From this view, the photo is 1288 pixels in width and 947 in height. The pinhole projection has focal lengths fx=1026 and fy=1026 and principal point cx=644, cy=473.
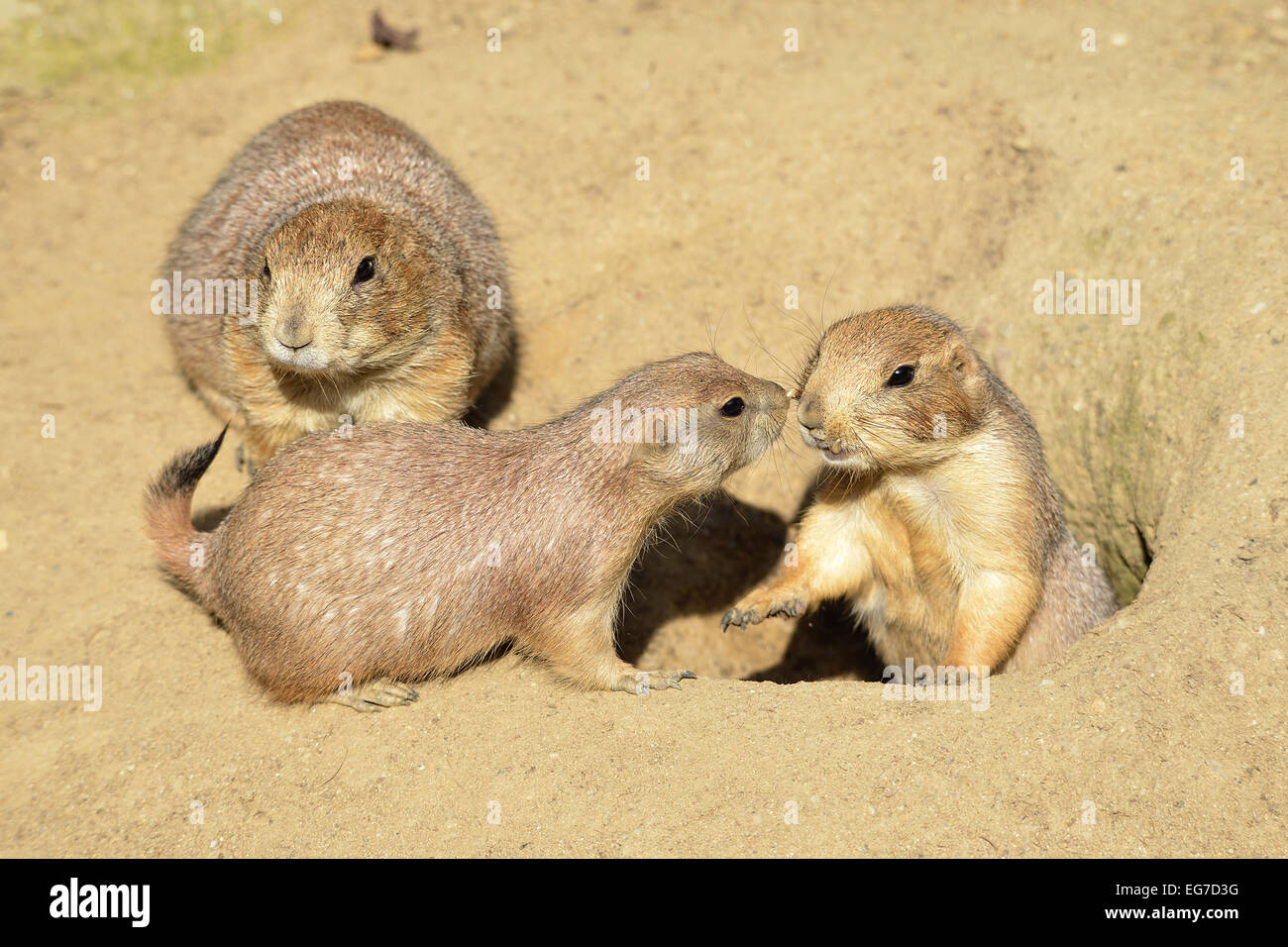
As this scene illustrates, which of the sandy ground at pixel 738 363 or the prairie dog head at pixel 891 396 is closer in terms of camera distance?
the sandy ground at pixel 738 363

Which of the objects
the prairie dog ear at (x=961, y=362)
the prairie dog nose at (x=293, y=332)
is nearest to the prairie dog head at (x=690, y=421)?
the prairie dog ear at (x=961, y=362)

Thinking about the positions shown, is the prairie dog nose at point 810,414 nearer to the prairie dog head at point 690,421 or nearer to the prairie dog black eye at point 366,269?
the prairie dog head at point 690,421

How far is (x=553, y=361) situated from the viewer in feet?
25.8

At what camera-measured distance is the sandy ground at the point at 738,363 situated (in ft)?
14.1

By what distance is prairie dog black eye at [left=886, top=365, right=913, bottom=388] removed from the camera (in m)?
5.09

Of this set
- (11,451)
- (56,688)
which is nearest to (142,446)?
(11,451)

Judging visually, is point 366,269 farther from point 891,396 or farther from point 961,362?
point 961,362

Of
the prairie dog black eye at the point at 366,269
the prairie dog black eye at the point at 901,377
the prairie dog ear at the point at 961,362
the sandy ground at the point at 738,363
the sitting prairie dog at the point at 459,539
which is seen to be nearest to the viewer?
the sandy ground at the point at 738,363

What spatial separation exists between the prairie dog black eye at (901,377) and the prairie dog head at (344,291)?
2.55 m

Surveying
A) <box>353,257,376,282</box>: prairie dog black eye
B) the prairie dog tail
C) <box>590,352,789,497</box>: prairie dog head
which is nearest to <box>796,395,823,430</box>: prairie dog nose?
<box>590,352,789,497</box>: prairie dog head

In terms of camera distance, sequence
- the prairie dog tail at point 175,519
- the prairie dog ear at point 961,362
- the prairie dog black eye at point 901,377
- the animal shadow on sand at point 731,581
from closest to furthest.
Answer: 1. the prairie dog black eye at point 901,377
2. the prairie dog ear at point 961,362
3. the prairie dog tail at point 175,519
4. the animal shadow on sand at point 731,581

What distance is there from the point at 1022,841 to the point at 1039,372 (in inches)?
155

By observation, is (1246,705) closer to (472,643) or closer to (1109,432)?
(1109,432)

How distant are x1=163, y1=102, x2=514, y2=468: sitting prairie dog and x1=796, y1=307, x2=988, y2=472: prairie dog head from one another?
86.7 inches
